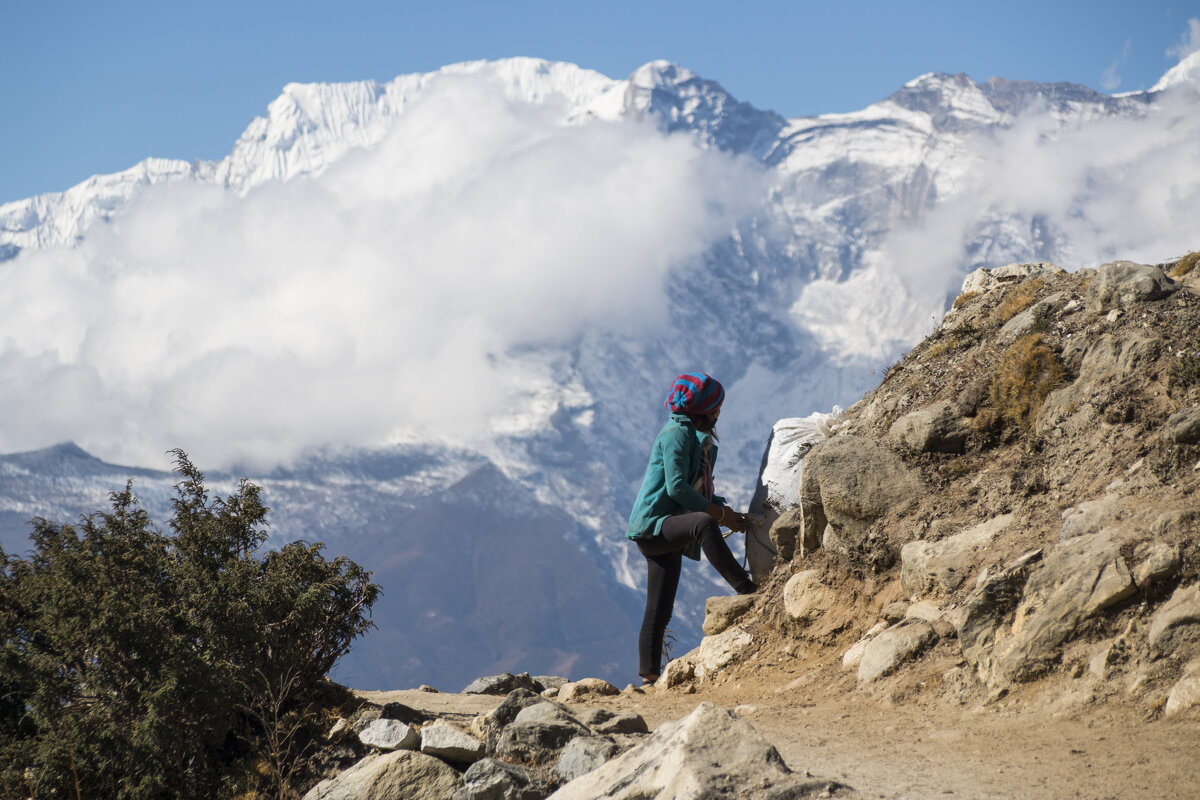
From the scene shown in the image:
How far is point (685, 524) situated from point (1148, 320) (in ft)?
13.8

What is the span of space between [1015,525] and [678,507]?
2800 mm

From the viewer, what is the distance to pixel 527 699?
7.38m

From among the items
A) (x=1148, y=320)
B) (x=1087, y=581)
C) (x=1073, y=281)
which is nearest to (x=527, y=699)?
(x=1087, y=581)

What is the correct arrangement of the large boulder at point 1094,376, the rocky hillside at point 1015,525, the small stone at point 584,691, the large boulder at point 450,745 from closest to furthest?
the rocky hillside at point 1015,525, the large boulder at point 450,745, the large boulder at point 1094,376, the small stone at point 584,691

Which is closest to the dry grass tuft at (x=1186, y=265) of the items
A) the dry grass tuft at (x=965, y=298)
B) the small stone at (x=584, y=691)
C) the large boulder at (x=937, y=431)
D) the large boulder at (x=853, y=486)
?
the dry grass tuft at (x=965, y=298)

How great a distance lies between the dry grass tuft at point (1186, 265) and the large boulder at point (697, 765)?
23.6 ft

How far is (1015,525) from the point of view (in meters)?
7.76

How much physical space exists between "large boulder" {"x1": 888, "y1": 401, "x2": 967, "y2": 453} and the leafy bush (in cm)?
489

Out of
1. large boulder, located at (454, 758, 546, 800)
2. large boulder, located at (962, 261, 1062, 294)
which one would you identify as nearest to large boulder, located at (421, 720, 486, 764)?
large boulder, located at (454, 758, 546, 800)

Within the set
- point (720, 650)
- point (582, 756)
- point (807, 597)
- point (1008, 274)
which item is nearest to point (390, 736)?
point (582, 756)

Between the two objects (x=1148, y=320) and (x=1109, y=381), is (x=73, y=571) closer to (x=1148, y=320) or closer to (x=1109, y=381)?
(x=1109, y=381)

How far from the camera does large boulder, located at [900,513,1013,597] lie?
7.68 m

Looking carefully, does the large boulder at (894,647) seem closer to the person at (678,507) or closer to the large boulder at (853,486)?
the large boulder at (853,486)

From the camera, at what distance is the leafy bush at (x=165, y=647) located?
25.0ft
